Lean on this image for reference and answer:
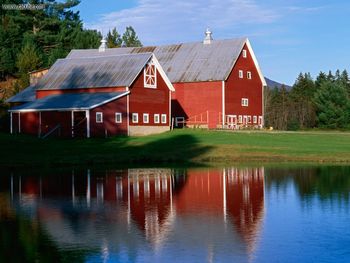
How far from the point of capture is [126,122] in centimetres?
5797

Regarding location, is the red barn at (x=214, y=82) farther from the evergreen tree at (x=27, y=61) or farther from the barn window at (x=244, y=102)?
the evergreen tree at (x=27, y=61)

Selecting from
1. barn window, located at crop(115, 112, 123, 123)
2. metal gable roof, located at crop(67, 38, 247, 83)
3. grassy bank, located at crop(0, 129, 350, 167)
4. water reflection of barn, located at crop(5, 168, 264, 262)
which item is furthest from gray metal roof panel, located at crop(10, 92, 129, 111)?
water reflection of barn, located at crop(5, 168, 264, 262)

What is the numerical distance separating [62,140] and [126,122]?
7.86 meters

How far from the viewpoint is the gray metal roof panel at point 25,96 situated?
68.5m

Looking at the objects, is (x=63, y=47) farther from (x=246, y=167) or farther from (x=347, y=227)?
(x=347, y=227)

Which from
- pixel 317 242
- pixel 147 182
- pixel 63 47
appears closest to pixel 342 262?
pixel 317 242

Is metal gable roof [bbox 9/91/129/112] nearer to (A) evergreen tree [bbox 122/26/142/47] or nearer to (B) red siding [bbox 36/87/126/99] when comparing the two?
(B) red siding [bbox 36/87/126/99]

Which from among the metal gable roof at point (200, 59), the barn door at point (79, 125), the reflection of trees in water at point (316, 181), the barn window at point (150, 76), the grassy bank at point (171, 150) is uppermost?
the metal gable roof at point (200, 59)

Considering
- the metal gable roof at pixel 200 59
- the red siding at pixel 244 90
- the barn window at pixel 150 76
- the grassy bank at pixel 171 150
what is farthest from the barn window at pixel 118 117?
the red siding at pixel 244 90

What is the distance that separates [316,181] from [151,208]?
10.9 metres

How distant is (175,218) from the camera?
18828mm

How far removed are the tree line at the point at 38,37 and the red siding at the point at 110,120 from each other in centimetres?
3132

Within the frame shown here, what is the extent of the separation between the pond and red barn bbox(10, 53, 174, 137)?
79.7 ft

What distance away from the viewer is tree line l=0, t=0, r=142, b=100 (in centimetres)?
9119
